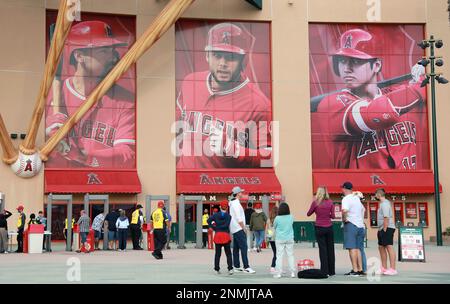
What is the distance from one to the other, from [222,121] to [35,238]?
15.9 meters

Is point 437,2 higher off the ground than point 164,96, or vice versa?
point 437,2

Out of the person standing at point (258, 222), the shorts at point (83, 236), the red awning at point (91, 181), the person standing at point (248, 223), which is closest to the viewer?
the person standing at point (258, 222)

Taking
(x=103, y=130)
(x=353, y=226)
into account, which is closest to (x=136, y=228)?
(x=103, y=130)

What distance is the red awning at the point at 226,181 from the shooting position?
1499 inches

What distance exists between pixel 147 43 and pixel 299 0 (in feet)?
33.5

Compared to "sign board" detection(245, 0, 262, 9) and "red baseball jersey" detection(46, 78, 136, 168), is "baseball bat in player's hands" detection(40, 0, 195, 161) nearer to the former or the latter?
"red baseball jersey" detection(46, 78, 136, 168)

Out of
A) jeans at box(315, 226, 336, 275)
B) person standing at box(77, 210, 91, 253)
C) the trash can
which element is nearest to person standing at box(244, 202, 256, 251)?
person standing at box(77, 210, 91, 253)

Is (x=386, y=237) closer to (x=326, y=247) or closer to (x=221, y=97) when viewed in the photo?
(x=326, y=247)

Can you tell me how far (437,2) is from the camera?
41.2m

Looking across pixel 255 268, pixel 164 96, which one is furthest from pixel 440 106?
pixel 255 268

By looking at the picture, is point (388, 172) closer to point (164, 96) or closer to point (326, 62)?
point (326, 62)

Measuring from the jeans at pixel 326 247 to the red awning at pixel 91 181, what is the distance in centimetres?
2277

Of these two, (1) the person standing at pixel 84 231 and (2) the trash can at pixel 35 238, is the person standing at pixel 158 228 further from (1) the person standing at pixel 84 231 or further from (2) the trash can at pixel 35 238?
(2) the trash can at pixel 35 238

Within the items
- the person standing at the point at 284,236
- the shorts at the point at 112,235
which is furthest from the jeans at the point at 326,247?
the shorts at the point at 112,235
